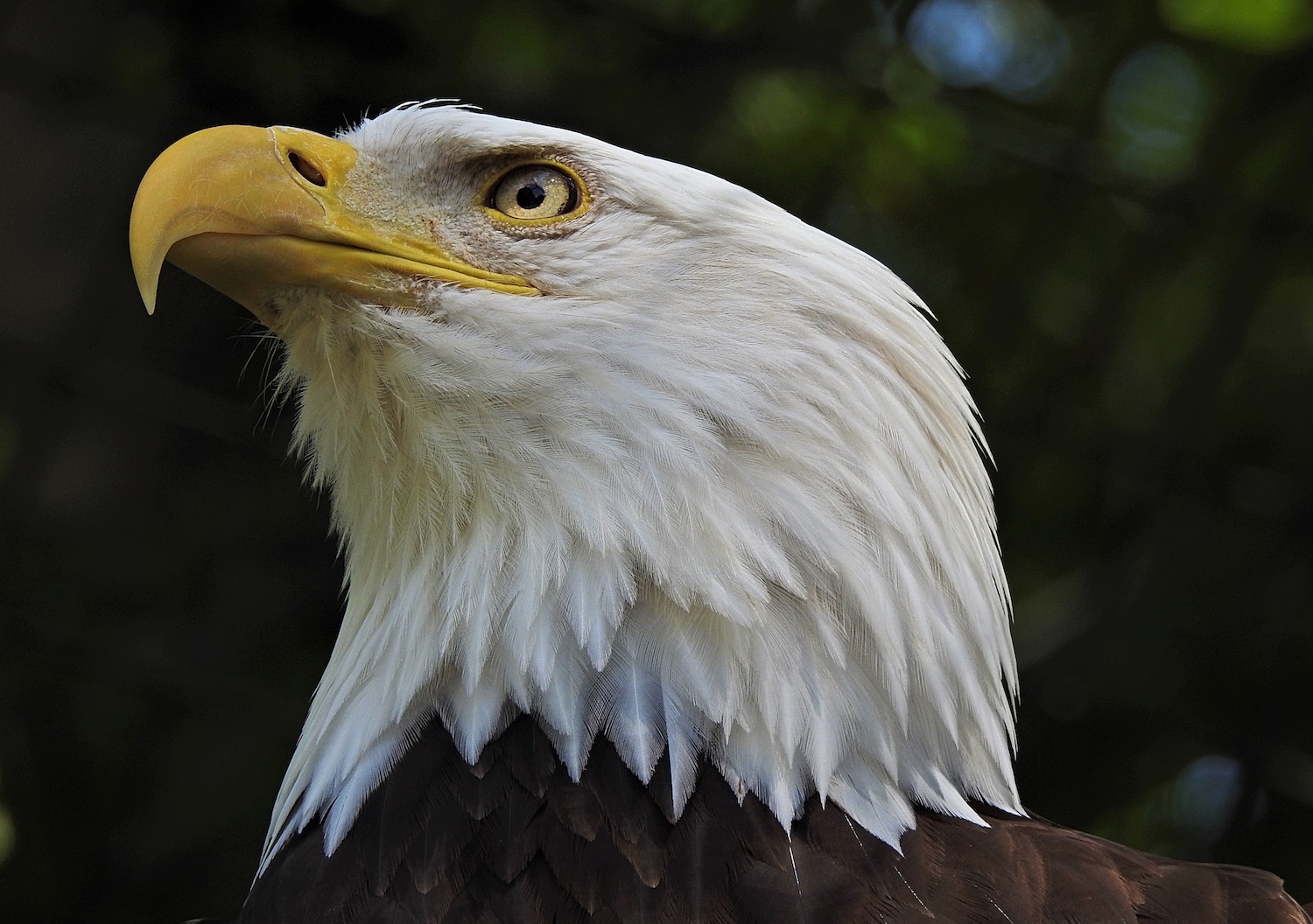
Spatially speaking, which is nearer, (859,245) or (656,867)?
(656,867)

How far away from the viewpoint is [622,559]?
4.09 ft

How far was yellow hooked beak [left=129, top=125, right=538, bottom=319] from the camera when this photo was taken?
128 centimetres

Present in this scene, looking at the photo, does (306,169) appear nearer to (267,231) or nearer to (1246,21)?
(267,231)

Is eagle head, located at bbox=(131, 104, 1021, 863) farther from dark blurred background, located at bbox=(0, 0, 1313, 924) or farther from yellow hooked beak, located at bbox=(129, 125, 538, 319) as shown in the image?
dark blurred background, located at bbox=(0, 0, 1313, 924)

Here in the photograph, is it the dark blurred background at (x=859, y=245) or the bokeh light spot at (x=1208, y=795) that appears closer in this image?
the dark blurred background at (x=859, y=245)

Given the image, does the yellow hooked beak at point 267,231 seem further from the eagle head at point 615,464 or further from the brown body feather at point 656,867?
the brown body feather at point 656,867

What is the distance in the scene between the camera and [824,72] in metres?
2.43

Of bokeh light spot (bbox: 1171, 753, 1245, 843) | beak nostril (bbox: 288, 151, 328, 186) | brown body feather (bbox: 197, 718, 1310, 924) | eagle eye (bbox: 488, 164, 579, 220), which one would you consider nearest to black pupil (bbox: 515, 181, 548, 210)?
eagle eye (bbox: 488, 164, 579, 220)

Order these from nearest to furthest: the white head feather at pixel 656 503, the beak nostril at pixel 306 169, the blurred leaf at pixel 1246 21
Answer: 1. the white head feather at pixel 656 503
2. the beak nostril at pixel 306 169
3. the blurred leaf at pixel 1246 21

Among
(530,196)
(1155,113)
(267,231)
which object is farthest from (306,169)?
(1155,113)

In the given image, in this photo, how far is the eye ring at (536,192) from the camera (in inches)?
54.6

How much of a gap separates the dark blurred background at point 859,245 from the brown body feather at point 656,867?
1.31 m

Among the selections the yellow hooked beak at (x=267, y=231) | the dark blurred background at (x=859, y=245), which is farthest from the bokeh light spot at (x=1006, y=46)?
the yellow hooked beak at (x=267, y=231)

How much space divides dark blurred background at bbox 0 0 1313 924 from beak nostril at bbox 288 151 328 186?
1.02m
